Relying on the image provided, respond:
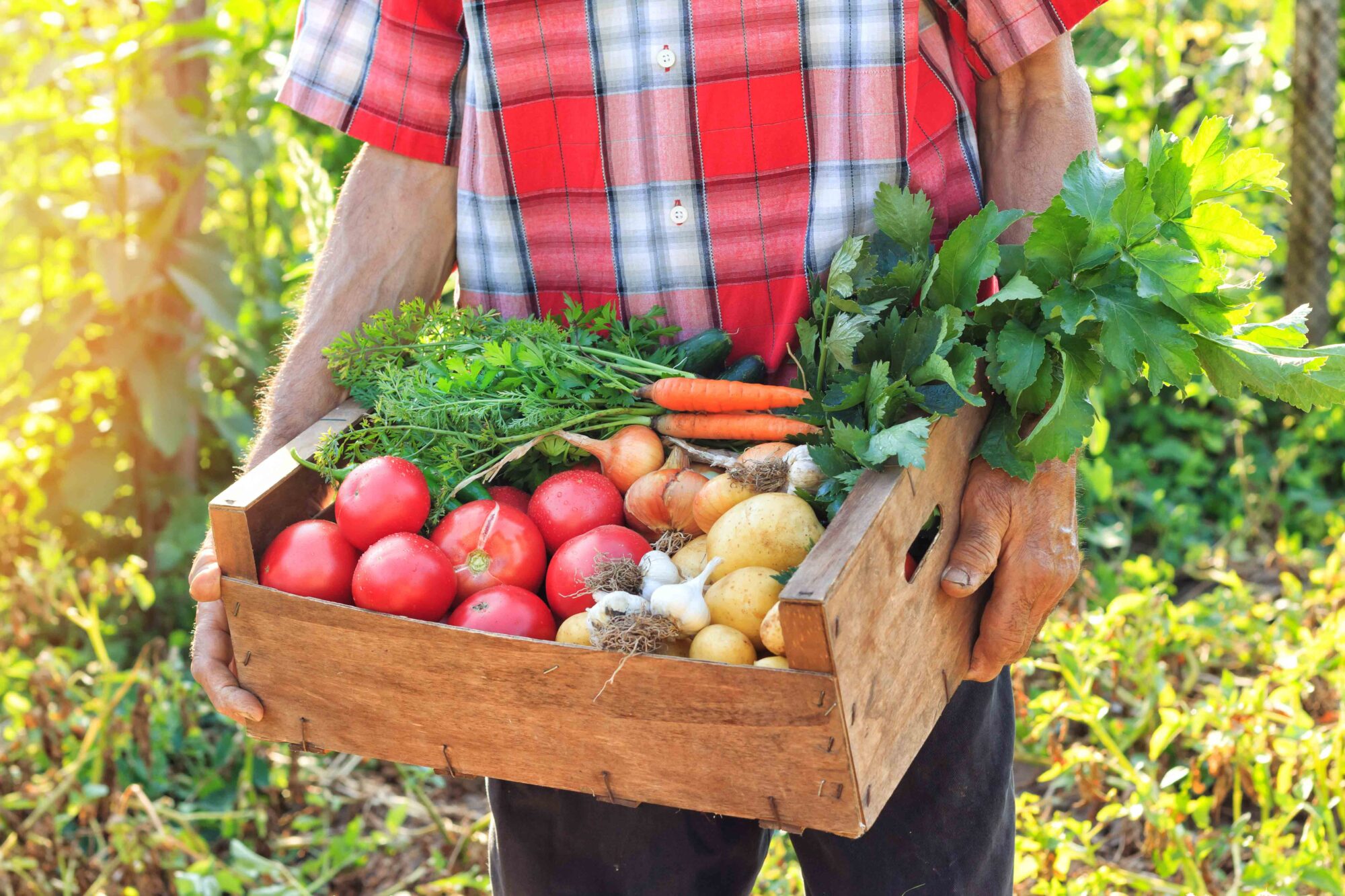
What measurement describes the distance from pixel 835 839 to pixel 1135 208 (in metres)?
1.02

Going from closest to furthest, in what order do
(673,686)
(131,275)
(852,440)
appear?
(673,686), (852,440), (131,275)

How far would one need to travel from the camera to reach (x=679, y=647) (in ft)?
5.01

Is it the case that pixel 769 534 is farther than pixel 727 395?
No

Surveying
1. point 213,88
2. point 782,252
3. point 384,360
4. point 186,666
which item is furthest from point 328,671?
point 213,88

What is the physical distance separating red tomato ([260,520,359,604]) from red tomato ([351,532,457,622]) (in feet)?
0.20

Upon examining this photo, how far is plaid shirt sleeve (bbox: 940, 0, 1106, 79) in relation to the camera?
68.6 inches

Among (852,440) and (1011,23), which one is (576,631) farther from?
(1011,23)

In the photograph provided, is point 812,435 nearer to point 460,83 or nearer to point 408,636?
point 408,636

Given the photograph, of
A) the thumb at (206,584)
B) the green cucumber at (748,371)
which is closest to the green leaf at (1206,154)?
the green cucumber at (748,371)

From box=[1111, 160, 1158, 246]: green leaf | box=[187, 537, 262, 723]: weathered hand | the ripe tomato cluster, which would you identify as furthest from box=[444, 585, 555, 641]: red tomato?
box=[1111, 160, 1158, 246]: green leaf

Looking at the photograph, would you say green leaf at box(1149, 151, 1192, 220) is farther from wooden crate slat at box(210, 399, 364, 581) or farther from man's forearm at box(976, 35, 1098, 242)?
wooden crate slat at box(210, 399, 364, 581)

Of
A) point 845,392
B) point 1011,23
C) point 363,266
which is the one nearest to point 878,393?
point 845,392

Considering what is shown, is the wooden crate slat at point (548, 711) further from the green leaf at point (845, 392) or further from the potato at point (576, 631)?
the green leaf at point (845, 392)

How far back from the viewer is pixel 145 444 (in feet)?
13.2
